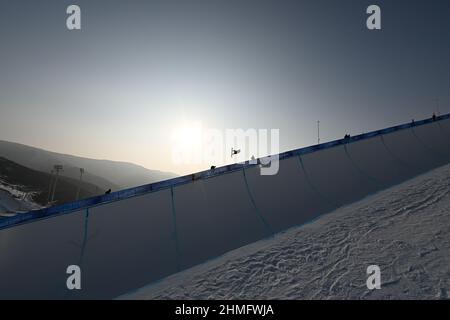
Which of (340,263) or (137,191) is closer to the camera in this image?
(340,263)

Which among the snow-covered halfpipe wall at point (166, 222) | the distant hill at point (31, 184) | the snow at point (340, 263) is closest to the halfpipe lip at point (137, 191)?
the snow-covered halfpipe wall at point (166, 222)

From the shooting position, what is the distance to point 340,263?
6066 mm

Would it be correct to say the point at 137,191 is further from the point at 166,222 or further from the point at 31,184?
the point at 31,184

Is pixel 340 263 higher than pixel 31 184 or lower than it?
lower

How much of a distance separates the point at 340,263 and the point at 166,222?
5.08 meters

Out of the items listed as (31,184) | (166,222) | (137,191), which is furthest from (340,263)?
(31,184)

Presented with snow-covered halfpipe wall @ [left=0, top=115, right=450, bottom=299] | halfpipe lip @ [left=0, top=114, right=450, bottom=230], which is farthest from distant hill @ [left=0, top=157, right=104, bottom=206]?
snow-covered halfpipe wall @ [left=0, top=115, right=450, bottom=299]

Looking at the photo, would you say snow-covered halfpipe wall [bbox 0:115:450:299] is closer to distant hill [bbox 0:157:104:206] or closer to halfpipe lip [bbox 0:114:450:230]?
halfpipe lip [bbox 0:114:450:230]

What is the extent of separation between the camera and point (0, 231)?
7.19m

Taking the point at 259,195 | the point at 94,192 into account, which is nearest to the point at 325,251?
the point at 259,195

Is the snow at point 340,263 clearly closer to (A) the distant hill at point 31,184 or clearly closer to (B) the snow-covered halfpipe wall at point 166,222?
(B) the snow-covered halfpipe wall at point 166,222

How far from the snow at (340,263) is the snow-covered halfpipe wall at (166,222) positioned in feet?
2.85
